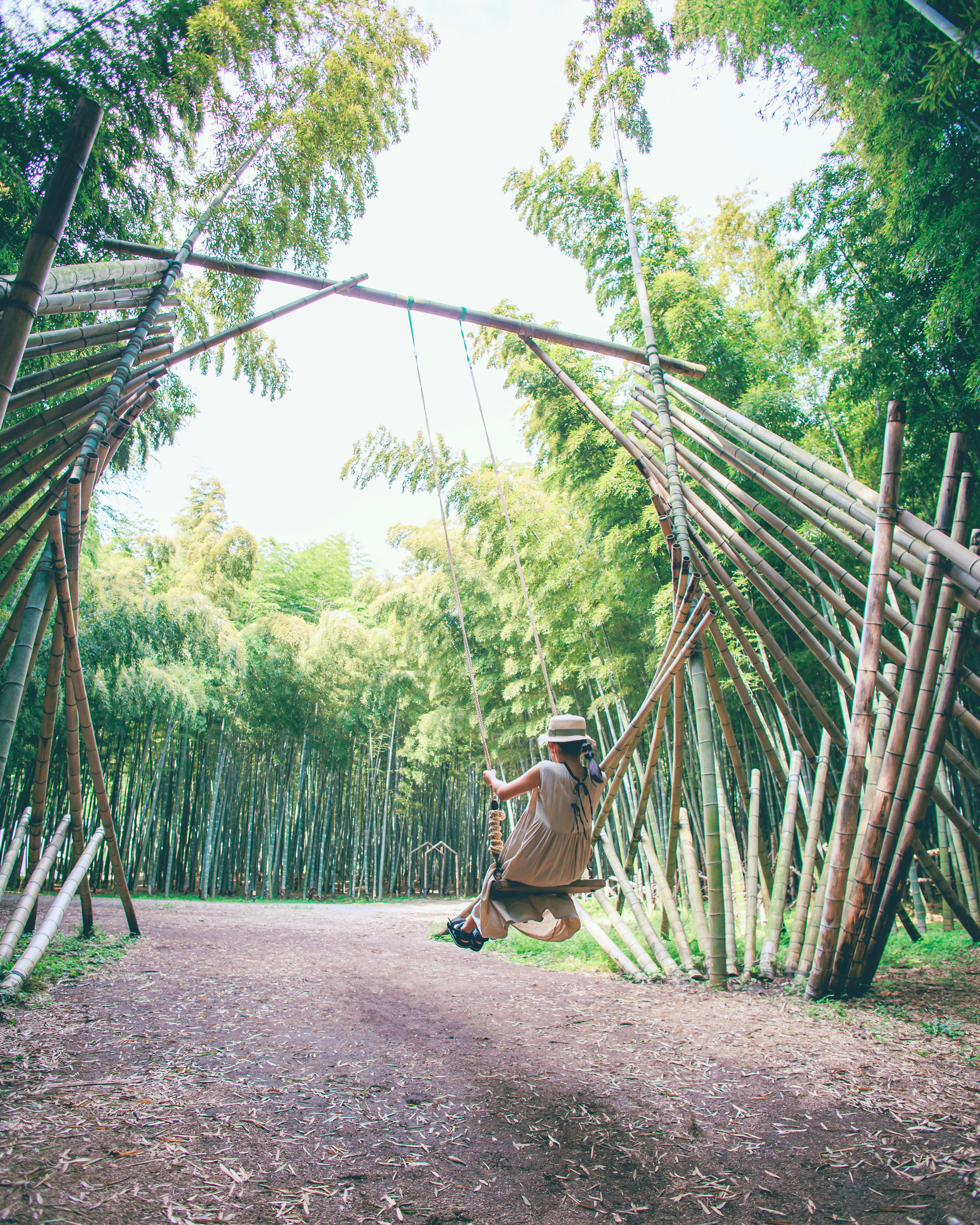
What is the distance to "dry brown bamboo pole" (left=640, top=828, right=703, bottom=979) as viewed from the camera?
3471mm

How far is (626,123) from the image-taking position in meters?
3.86

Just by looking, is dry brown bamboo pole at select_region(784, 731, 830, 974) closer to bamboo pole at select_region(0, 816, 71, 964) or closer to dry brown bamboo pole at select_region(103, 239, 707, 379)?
dry brown bamboo pole at select_region(103, 239, 707, 379)

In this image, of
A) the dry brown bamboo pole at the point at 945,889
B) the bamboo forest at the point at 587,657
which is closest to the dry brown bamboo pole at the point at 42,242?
the bamboo forest at the point at 587,657

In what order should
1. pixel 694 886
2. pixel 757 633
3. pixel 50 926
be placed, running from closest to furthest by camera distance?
1. pixel 50 926
2. pixel 757 633
3. pixel 694 886

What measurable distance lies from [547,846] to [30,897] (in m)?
2.44

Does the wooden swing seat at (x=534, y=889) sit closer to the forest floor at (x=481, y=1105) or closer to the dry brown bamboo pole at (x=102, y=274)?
the forest floor at (x=481, y=1105)

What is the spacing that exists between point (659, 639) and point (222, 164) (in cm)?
417

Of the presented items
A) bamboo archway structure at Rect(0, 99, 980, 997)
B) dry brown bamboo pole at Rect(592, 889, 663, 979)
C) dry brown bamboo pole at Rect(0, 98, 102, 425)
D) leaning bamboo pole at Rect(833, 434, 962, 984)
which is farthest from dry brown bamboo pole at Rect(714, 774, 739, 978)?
dry brown bamboo pole at Rect(0, 98, 102, 425)

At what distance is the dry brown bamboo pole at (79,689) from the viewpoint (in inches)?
97.4

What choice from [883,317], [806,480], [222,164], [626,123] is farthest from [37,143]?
[883,317]

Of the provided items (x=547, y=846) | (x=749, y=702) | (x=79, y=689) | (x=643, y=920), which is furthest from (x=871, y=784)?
(x=79, y=689)

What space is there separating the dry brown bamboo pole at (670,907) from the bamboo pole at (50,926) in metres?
2.83

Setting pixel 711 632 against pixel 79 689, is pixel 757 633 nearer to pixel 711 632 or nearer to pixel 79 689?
pixel 711 632

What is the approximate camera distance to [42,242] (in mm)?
1202
